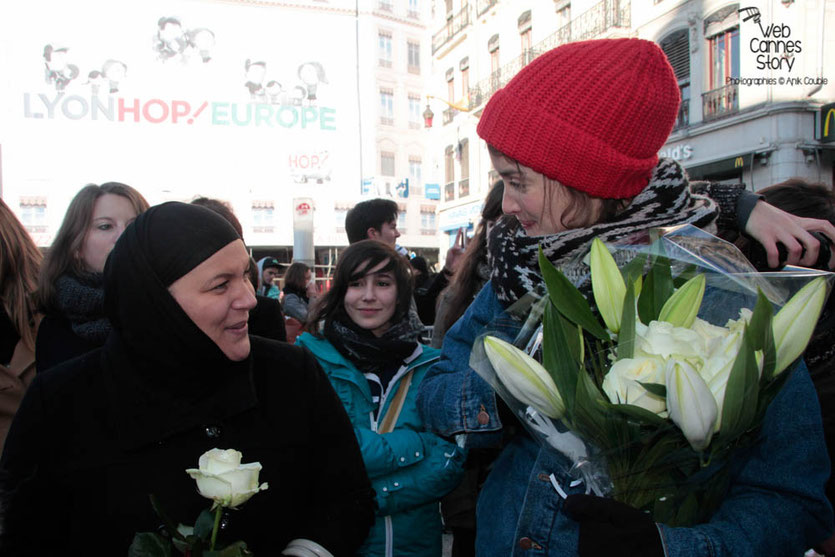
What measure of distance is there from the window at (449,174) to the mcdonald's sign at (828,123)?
15596 mm

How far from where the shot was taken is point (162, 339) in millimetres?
1657

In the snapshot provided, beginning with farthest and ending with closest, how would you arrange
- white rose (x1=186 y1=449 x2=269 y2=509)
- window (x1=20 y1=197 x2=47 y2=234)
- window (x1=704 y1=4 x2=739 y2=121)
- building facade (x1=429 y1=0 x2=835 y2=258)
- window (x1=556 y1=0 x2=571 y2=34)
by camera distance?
window (x1=20 y1=197 x2=47 y2=234)
window (x1=556 y1=0 x2=571 y2=34)
window (x1=704 y1=4 x2=739 y2=121)
building facade (x1=429 y1=0 x2=835 y2=258)
white rose (x1=186 y1=449 x2=269 y2=509)

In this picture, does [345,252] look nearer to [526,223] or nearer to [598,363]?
[526,223]

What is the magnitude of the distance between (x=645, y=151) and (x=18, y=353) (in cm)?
264

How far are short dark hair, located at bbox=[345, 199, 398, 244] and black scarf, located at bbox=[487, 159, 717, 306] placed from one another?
3.11m

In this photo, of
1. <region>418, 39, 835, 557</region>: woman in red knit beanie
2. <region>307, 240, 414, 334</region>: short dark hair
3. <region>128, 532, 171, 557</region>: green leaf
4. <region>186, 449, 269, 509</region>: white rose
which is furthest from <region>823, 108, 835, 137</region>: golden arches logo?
<region>128, 532, 171, 557</region>: green leaf

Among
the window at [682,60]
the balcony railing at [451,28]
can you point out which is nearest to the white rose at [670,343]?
the window at [682,60]

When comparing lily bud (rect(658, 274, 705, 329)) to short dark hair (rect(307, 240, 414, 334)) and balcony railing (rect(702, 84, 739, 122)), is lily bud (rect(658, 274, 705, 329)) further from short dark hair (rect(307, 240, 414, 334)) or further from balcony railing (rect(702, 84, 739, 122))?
balcony railing (rect(702, 84, 739, 122))

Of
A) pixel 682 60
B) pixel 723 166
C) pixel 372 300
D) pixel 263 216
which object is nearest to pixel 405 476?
pixel 372 300

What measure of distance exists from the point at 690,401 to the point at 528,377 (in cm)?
24

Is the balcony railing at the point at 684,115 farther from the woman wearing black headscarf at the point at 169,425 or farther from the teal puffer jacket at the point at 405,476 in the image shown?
the woman wearing black headscarf at the point at 169,425

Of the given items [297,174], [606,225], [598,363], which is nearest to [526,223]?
[606,225]

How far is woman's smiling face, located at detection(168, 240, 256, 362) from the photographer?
1686 mm

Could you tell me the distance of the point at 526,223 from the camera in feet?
4.99
